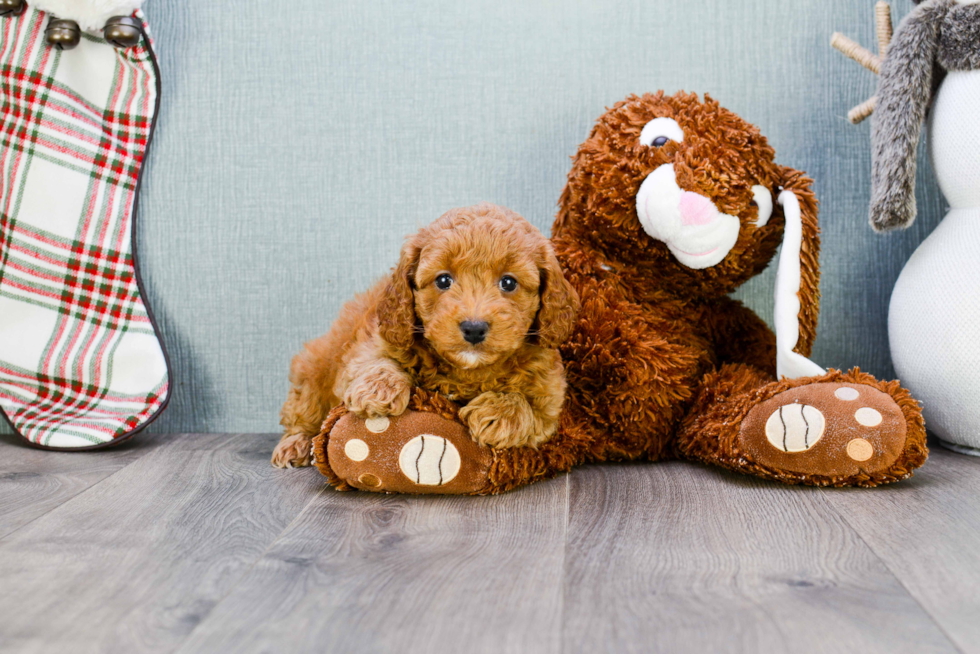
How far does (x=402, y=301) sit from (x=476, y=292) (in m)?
0.14

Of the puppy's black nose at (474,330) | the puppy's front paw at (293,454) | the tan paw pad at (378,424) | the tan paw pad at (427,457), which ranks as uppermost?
Result: the puppy's black nose at (474,330)

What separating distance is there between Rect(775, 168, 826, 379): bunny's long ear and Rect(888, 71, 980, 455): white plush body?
0.24 meters

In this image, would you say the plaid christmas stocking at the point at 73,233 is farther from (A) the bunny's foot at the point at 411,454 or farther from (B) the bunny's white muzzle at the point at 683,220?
(B) the bunny's white muzzle at the point at 683,220

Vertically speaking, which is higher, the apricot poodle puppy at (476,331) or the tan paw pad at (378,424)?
the apricot poodle puppy at (476,331)

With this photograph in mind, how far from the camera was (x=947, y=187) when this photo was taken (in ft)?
5.14

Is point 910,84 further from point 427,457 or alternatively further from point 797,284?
point 427,457

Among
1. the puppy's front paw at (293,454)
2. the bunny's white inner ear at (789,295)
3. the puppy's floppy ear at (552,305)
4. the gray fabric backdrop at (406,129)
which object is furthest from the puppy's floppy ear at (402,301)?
the bunny's white inner ear at (789,295)

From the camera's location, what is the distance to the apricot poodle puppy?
119cm

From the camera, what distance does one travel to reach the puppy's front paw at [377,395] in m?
1.24

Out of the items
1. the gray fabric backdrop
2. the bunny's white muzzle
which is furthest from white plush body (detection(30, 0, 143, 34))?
the bunny's white muzzle

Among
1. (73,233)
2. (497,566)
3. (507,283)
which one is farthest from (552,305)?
(73,233)

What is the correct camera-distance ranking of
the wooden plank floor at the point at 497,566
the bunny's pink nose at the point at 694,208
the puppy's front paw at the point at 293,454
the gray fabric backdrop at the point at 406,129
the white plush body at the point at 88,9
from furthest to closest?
1. the gray fabric backdrop at the point at 406,129
2. the white plush body at the point at 88,9
3. the puppy's front paw at the point at 293,454
4. the bunny's pink nose at the point at 694,208
5. the wooden plank floor at the point at 497,566

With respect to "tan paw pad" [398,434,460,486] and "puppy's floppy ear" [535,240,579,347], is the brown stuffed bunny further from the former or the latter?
"puppy's floppy ear" [535,240,579,347]

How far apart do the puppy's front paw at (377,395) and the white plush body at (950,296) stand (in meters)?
1.05
